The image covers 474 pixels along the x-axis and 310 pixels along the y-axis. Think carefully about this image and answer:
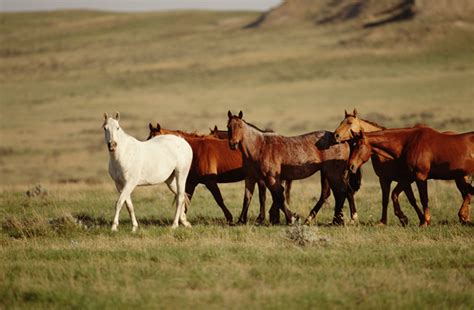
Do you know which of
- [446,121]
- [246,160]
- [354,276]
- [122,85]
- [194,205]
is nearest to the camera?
[354,276]

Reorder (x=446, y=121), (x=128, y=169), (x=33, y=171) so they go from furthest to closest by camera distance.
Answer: (x=446, y=121) → (x=33, y=171) → (x=128, y=169)

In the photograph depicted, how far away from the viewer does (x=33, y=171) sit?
30.4m

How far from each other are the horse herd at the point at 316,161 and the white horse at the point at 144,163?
0.05ft

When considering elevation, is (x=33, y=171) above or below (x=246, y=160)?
below

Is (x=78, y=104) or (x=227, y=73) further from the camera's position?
(x=227, y=73)

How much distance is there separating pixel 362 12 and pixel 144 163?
92929 mm

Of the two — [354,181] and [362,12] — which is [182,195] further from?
[362,12]

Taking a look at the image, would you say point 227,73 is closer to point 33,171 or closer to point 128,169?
point 33,171

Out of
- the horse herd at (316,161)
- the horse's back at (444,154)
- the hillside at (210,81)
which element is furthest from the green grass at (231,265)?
the hillside at (210,81)

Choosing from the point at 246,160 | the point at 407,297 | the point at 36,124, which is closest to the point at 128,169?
the point at 246,160

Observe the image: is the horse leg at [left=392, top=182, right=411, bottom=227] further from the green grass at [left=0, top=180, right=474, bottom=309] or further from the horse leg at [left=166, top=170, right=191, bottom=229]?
the horse leg at [left=166, top=170, right=191, bottom=229]

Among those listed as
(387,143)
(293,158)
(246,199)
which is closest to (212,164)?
(246,199)

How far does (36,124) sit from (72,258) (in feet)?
128

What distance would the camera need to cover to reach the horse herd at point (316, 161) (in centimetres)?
1202
